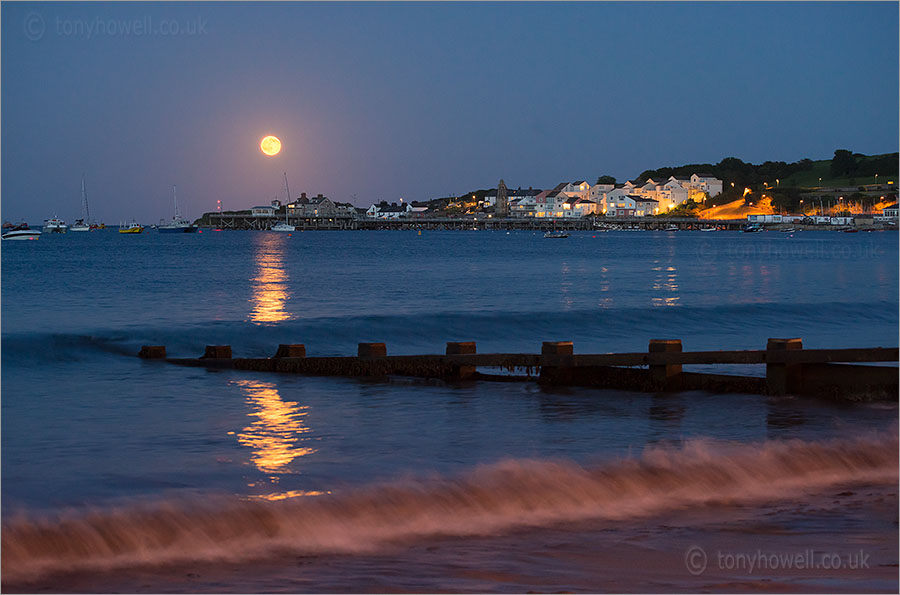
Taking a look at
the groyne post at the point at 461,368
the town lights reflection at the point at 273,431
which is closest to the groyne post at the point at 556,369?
the groyne post at the point at 461,368

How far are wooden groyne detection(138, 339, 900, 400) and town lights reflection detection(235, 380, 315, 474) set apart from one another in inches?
73.3

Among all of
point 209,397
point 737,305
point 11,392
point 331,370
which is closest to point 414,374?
point 331,370

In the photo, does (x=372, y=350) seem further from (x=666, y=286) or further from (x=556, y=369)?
(x=666, y=286)

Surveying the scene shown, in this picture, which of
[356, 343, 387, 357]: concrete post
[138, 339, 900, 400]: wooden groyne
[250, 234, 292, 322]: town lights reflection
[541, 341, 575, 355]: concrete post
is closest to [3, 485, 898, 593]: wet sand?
[138, 339, 900, 400]: wooden groyne

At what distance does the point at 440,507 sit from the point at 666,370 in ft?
23.2

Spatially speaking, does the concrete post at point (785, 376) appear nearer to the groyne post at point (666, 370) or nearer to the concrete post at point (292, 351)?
the groyne post at point (666, 370)

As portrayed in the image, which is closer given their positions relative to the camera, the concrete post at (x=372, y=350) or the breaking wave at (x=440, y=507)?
the breaking wave at (x=440, y=507)

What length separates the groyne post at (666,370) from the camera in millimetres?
16375

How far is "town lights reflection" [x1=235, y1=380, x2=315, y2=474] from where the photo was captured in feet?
41.4

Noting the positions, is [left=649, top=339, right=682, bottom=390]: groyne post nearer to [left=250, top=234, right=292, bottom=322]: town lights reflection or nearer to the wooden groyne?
the wooden groyne

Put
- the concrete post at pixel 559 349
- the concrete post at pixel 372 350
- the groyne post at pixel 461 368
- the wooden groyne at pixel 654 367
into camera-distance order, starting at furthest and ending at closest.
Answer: the concrete post at pixel 372 350, the groyne post at pixel 461 368, the concrete post at pixel 559 349, the wooden groyne at pixel 654 367

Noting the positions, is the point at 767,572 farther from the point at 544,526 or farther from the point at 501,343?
the point at 501,343

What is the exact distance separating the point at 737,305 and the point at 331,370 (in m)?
27.7

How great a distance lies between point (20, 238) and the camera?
186 meters
